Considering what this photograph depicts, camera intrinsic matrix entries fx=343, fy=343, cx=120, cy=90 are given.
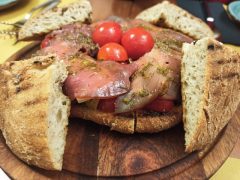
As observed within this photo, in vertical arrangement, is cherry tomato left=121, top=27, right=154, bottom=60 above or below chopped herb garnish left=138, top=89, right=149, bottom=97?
above

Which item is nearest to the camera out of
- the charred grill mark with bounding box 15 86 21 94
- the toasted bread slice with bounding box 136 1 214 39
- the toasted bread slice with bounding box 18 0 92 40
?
the charred grill mark with bounding box 15 86 21 94

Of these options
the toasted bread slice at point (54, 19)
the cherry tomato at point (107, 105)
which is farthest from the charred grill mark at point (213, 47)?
the toasted bread slice at point (54, 19)

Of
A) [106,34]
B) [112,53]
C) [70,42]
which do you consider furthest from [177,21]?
[70,42]

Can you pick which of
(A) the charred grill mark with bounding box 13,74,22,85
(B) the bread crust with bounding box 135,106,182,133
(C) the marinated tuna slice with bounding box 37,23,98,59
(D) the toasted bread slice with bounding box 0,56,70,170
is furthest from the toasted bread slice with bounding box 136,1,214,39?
(A) the charred grill mark with bounding box 13,74,22,85

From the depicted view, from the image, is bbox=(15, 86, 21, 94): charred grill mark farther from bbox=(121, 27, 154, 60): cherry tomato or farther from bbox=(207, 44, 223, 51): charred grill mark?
bbox=(207, 44, 223, 51): charred grill mark

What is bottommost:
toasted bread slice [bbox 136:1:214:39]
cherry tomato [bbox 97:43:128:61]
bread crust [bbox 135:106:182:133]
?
bread crust [bbox 135:106:182:133]

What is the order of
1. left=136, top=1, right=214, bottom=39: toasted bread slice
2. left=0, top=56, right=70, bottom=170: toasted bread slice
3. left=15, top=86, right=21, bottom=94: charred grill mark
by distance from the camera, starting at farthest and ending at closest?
left=136, top=1, right=214, bottom=39: toasted bread slice, left=15, top=86, right=21, bottom=94: charred grill mark, left=0, top=56, right=70, bottom=170: toasted bread slice

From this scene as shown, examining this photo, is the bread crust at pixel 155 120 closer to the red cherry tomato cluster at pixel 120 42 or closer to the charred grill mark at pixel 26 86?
the red cherry tomato cluster at pixel 120 42
